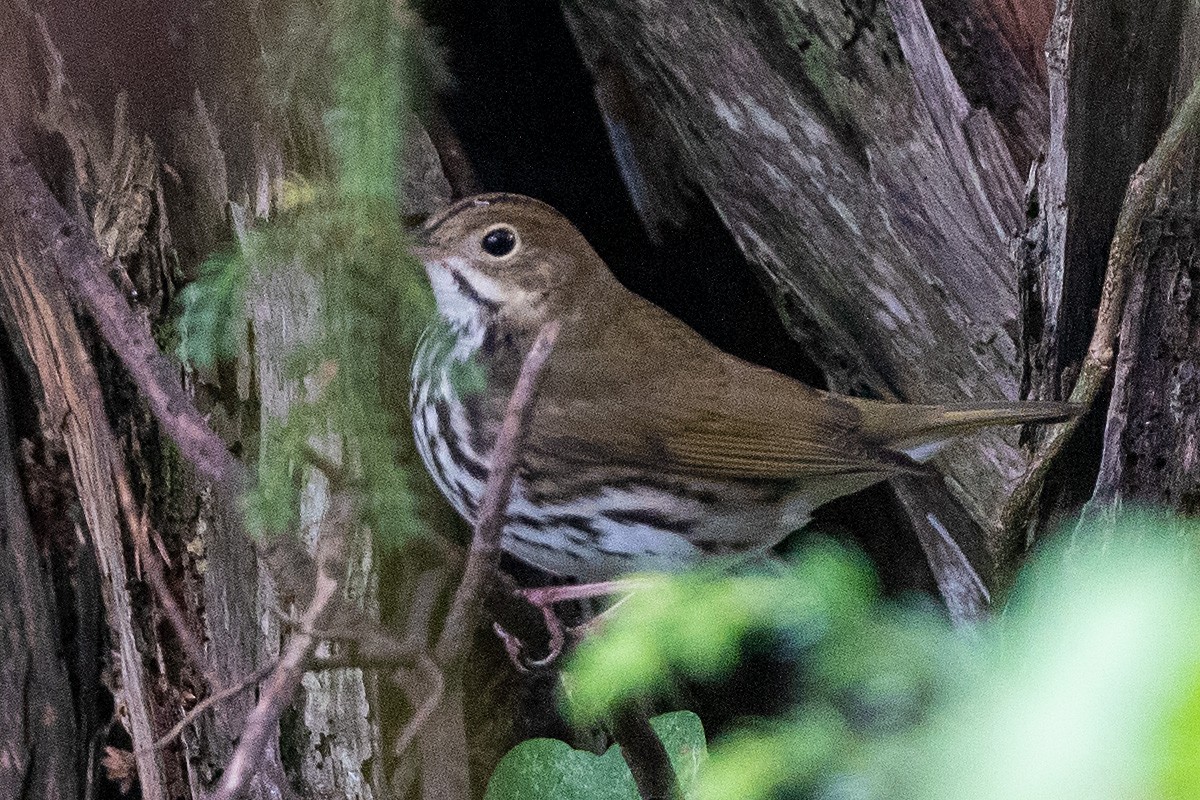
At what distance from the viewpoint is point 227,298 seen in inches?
26.2

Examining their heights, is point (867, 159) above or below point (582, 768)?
above

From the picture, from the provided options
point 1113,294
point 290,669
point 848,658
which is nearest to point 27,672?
point 290,669

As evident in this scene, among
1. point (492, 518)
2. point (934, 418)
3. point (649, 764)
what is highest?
point (492, 518)

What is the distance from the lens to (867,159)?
73 centimetres

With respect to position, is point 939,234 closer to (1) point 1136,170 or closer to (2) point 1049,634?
(1) point 1136,170

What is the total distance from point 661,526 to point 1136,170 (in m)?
0.34

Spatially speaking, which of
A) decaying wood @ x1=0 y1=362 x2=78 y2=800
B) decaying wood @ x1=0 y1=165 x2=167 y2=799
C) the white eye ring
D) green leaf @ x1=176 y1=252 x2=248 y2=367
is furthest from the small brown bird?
decaying wood @ x1=0 y1=362 x2=78 y2=800

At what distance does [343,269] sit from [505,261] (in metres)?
0.09

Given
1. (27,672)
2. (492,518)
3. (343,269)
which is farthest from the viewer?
(27,672)

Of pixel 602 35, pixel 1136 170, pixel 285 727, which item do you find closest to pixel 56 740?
pixel 285 727

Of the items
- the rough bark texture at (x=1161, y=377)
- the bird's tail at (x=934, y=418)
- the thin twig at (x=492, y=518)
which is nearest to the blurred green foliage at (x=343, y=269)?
the thin twig at (x=492, y=518)

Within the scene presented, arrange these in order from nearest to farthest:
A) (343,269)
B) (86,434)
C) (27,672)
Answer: (343,269) → (86,434) → (27,672)

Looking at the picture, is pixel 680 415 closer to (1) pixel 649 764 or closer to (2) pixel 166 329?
(1) pixel 649 764

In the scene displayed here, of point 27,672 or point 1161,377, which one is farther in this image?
point 27,672
